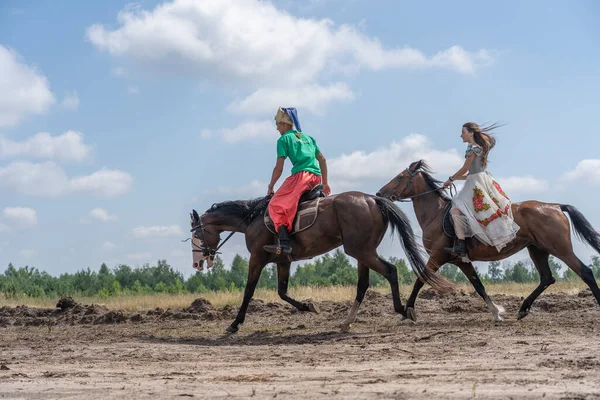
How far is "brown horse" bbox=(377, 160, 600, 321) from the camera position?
11.3 meters

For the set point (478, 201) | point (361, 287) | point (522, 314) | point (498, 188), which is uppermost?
point (498, 188)

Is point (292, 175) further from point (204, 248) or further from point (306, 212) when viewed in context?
point (204, 248)

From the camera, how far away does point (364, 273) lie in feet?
36.8

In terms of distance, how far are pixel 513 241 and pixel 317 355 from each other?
14.9 feet

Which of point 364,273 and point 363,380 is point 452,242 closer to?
point 364,273

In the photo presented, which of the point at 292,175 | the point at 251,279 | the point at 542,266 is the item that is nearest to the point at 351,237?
the point at 292,175

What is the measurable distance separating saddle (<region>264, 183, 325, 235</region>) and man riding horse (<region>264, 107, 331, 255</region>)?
0.24 feet

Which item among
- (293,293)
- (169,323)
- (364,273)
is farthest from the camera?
(293,293)

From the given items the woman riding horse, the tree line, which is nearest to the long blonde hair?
the woman riding horse

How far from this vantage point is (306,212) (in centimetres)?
1098

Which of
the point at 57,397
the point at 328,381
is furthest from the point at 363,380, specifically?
the point at 57,397

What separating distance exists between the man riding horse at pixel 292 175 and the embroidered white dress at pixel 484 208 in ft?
7.51

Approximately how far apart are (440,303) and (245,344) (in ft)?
18.4

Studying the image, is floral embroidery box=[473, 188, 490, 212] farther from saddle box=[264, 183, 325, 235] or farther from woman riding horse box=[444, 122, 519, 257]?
saddle box=[264, 183, 325, 235]
